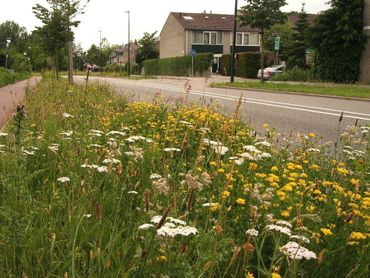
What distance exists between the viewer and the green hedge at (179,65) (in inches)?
1999

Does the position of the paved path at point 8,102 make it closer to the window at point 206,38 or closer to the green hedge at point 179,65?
the green hedge at point 179,65

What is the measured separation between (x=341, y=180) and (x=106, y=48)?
110809 mm

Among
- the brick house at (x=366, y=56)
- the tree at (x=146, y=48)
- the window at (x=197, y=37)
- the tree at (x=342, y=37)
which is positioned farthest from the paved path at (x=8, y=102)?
the tree at (x=146, y=48)

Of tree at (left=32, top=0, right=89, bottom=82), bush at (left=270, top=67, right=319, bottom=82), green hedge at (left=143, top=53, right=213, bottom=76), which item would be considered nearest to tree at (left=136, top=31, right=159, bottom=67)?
green hedge at (left=143, top=53, right=213, bottom=76)

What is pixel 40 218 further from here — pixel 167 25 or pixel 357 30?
pixel 167 25

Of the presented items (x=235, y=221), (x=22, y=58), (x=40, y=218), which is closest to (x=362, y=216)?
(x=235, y=221)

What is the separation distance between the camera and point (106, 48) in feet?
364

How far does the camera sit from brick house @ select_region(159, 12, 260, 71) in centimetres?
6838

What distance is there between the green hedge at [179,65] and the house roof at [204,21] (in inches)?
297

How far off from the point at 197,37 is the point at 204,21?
11.7ft

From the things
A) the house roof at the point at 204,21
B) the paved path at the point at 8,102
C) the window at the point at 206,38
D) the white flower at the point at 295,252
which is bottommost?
the paved path at the point at 8,102

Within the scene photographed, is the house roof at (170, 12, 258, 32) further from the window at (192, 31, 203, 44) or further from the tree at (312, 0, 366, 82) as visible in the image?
the tree at (312, 0, 366, 82)

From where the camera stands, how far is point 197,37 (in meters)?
68.9

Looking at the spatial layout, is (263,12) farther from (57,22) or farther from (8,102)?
(8,102)
